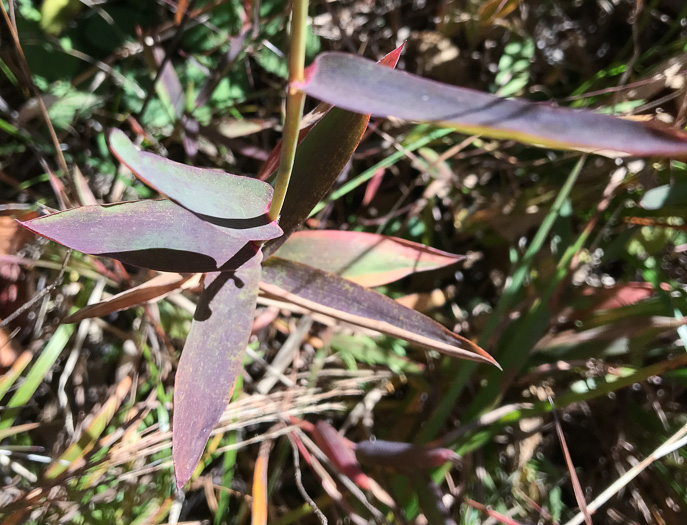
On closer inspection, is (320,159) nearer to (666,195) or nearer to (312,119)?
(312,119)

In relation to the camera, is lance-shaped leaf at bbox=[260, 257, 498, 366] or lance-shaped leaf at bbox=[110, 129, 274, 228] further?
lance-shaped leaf at bbox=[260, 257, 498, 366]

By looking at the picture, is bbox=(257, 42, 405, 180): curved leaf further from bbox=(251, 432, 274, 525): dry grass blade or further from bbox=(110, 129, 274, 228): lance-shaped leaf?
bbox=(251, 432, 274, 525): dry grass blade

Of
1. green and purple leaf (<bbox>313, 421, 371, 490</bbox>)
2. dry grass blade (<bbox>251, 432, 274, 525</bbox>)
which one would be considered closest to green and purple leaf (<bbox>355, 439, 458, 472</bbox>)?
green and purple leaf (<bbox>313, 421, 371, 490</bbox>)

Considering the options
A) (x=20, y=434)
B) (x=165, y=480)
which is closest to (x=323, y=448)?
(x=165, y=480)

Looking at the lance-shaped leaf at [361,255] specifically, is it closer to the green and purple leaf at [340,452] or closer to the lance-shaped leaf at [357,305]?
the lance-shaped leaf at [357,305]

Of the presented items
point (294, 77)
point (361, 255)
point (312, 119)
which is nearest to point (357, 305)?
point (361, 255)

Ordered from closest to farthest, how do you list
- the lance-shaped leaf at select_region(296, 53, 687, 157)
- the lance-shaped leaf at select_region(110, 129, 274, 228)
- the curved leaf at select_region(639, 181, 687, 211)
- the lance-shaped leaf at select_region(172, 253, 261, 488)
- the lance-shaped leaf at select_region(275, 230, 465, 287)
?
1. the lance-shaped leaf at select_region(296, 53, 687, 157)
2. the lance-shaped leaf at select_region(110, 129, 274, 228)
3. the lance-shaped leaf at select_region(172, 253, 261, 488)
4. the lance-shaped leaf at select_region(275, 230, 465, 287)
5. the curved leaf at select_region(639, 181, 687, 211)

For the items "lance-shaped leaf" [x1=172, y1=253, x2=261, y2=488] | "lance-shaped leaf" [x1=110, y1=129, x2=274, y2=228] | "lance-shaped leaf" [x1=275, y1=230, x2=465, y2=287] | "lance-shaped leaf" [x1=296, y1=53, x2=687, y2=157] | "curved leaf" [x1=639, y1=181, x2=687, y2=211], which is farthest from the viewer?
"curved leaf" [x1=639, y1=181, x2=687, y2=211]
